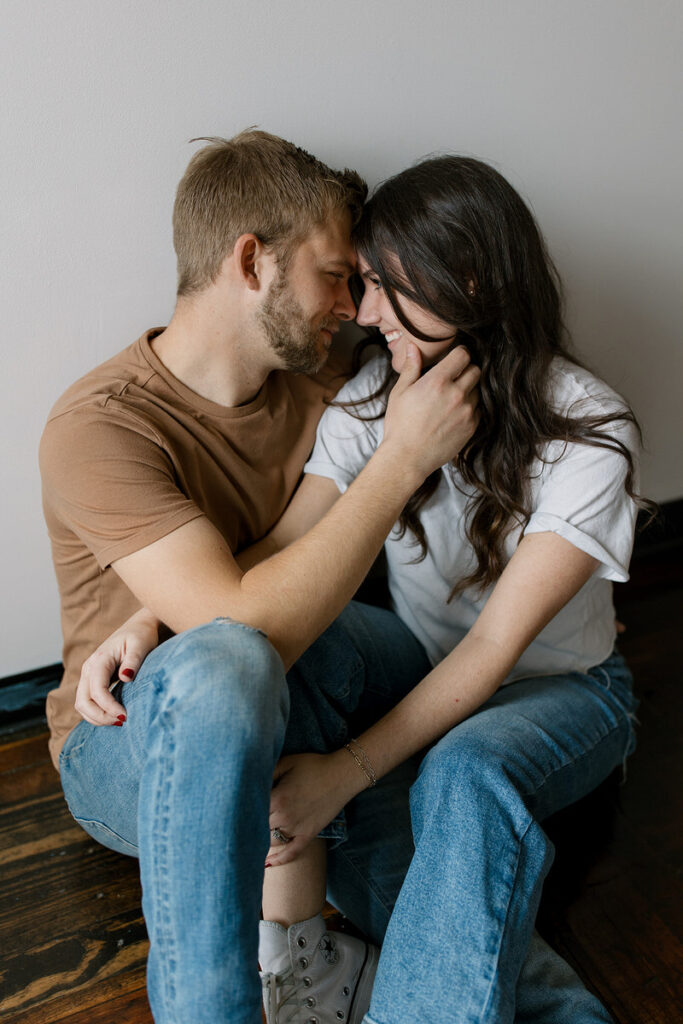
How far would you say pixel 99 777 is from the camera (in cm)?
118

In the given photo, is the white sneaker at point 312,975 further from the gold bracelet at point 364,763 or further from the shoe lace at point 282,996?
the gold bracelet at point 364,763

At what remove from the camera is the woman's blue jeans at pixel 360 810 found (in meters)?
0.87

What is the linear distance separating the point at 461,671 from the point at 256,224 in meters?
0.70

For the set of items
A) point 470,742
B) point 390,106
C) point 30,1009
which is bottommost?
point 30,1009

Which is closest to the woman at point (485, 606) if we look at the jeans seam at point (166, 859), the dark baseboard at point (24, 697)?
the jeans seam at point (166, 859)

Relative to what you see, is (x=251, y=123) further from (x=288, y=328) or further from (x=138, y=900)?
(x=138, y=900)

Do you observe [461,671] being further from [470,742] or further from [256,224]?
[256,224]

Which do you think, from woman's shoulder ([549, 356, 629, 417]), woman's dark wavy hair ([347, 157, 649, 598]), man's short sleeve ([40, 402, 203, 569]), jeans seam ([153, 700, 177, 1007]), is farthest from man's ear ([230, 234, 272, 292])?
jeans seam ([153, 700, 177, 1007])

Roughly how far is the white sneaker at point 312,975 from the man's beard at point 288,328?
2.63ft

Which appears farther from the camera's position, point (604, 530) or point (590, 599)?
point (590, 599)

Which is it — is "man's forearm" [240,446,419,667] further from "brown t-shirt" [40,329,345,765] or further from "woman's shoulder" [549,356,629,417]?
"woman's shoulder" [549,356,629,417]

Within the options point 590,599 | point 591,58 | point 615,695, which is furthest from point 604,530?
point 591,58

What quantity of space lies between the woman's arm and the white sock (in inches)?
6.6

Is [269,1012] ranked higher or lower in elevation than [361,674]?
lower
